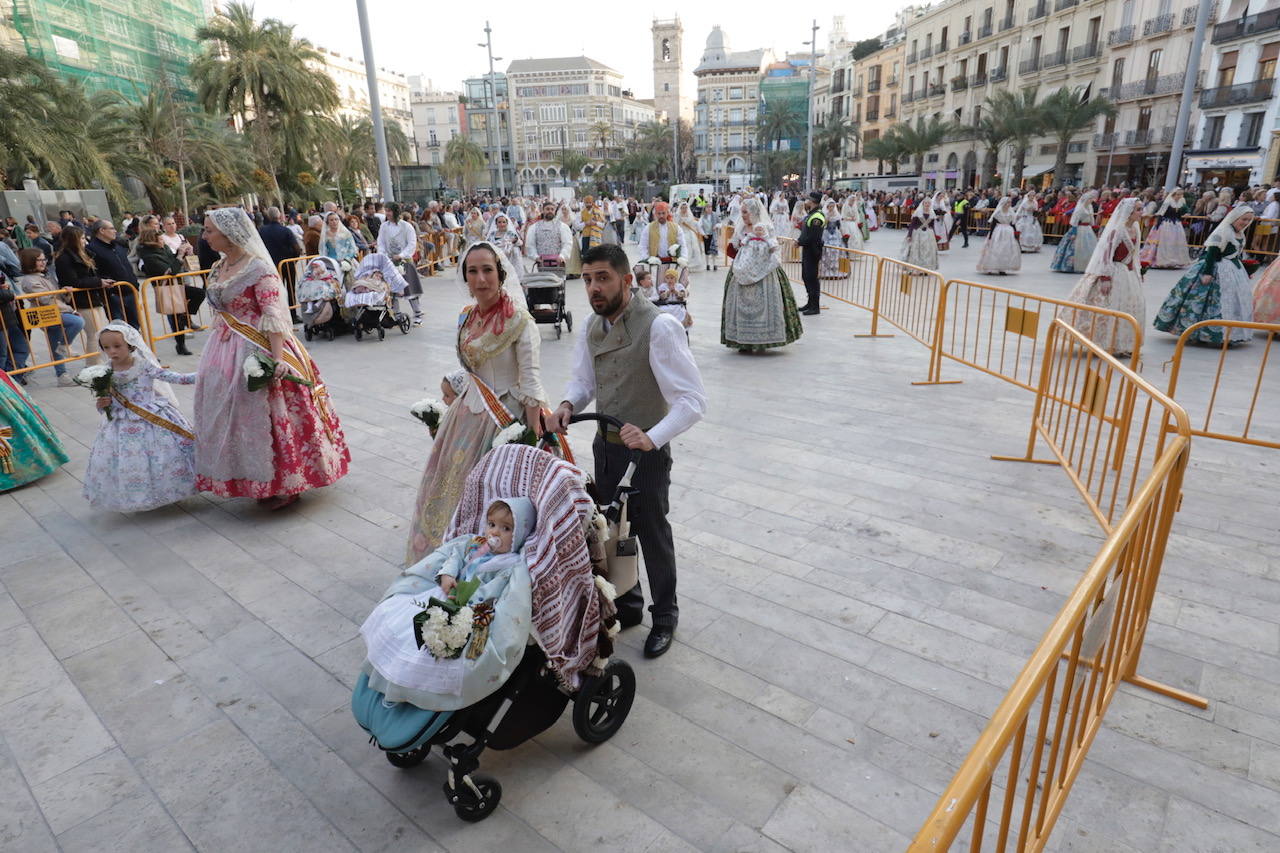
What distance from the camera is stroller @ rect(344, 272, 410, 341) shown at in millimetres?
10750

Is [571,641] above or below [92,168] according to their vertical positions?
below

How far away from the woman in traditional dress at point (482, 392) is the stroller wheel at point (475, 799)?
140 cm

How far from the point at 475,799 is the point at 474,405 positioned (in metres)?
1.84

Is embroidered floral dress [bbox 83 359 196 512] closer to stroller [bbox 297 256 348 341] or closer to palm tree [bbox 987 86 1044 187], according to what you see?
stroller [bbox 297 256 348 341]

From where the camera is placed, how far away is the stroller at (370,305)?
35.3 ft

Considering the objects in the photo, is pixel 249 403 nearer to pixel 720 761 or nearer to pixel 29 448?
pixel 29 448

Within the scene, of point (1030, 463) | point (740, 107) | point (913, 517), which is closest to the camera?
point (913, 517)

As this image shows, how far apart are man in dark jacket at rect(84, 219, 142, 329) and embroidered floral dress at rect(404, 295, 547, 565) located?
7.48 metres

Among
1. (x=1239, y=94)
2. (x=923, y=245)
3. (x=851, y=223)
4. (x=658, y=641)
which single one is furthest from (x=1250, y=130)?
(x=658, y=641)

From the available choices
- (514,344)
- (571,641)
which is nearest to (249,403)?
(514,344)

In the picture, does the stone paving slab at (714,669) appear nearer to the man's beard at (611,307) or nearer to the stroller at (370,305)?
the man's beard at (611,307)

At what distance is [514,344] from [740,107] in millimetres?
114295

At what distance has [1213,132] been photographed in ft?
110

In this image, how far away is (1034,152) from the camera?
44.6 meters
